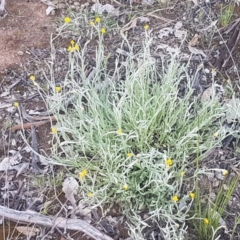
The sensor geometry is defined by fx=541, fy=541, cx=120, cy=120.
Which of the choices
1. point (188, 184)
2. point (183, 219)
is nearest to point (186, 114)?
point (188, 184)

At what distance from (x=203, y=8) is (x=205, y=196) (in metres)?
1.32

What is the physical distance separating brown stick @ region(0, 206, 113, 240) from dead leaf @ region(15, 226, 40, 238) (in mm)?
27

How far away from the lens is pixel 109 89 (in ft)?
8.61

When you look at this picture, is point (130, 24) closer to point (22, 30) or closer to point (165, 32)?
point (165, 32)

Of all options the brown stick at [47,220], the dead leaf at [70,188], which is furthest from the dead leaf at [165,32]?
the brown stick at [47,220]

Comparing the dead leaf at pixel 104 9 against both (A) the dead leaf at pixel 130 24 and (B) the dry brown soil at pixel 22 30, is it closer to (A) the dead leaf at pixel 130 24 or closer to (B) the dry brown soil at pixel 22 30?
(A) the dead leaf at pixel 130 24

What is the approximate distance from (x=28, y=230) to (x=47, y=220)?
0.09 meters

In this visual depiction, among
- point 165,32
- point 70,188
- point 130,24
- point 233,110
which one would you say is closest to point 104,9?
point 130,24

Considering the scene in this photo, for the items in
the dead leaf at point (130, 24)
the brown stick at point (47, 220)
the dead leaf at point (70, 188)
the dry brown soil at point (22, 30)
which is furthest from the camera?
the dead leaf at point (130, 24)

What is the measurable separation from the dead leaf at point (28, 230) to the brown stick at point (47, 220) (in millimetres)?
27

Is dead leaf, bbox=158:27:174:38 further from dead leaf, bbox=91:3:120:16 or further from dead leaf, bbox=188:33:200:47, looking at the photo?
dead leaf, bbox=91:3:120:16

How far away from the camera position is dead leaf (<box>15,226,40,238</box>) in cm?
229

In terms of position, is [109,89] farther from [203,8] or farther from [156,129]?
[203,8]

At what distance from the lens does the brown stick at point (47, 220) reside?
2.27 meters
